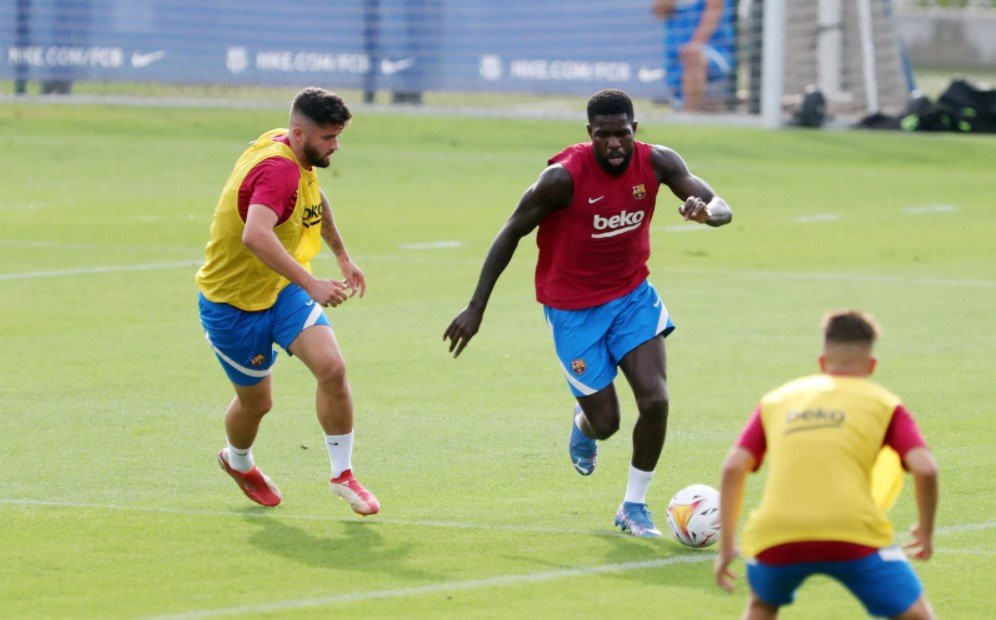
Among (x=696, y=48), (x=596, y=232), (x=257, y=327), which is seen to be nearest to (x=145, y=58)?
(x=696, y=48)

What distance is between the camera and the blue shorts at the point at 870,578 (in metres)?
5.34

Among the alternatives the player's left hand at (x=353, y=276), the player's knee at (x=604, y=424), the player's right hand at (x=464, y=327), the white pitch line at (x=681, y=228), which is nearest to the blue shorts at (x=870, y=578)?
the player's right hand at (x=464, y=327)

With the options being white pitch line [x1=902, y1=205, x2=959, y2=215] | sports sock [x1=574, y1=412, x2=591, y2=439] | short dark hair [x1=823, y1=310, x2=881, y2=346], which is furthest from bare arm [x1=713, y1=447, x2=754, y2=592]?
white pitch line [x1=902, y1=205, x2=959, y2=215]

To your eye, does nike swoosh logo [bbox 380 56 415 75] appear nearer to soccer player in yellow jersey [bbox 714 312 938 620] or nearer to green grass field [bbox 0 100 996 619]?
green grass field [bbox 0 100 996 619]

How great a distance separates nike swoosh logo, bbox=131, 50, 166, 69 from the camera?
30.4m

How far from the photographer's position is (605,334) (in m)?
8.80

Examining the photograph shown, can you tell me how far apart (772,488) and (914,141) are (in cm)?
2667

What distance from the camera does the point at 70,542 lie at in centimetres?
790

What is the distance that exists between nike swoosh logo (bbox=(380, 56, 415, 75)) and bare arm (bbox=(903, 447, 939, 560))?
26586 millimetres

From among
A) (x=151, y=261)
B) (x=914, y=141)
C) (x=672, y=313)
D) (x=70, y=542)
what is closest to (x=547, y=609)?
(x=70, y=542)

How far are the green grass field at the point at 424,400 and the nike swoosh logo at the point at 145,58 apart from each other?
4945 millimetres

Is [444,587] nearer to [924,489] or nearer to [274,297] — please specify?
[274,297]

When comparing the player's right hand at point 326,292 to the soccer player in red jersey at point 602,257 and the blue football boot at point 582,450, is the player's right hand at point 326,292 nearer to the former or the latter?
the soccer player in red jersey at point 602,257

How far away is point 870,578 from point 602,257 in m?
3.70
